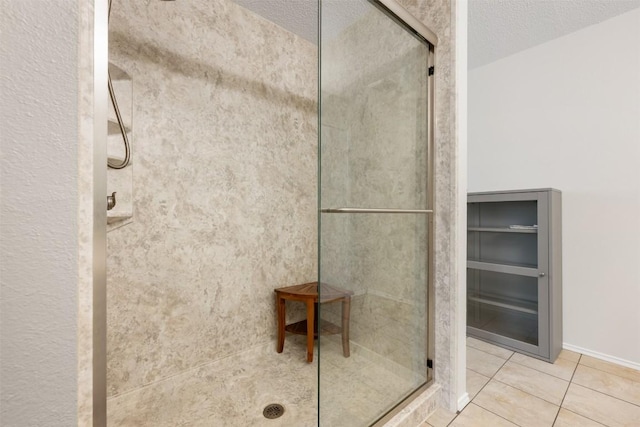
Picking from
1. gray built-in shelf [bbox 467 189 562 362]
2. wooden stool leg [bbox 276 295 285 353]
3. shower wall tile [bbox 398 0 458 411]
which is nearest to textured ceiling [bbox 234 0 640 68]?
shower wall tile [bbox 398 0 458 411]

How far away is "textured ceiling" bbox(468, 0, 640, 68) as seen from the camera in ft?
6.11

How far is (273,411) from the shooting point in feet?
4.83

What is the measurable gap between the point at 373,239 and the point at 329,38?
0.81 m

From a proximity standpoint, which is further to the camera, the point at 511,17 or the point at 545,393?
the point at 511,17

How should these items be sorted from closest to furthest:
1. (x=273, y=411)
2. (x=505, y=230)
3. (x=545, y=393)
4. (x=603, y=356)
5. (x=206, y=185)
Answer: (x=273, y=411), (x=545, y=393), (x=206, y=185), (x=603, y=356), (x=505, y=230)

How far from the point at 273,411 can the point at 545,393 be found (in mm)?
1500

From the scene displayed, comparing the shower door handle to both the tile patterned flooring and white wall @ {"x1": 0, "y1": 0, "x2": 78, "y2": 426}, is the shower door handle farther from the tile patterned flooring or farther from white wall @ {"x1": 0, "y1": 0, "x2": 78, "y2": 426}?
the tile patterned flooring

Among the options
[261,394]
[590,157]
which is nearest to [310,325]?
[261,394]

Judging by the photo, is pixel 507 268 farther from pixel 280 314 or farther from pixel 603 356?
pixel 280 314

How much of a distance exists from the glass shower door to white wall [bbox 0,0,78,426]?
69 cm

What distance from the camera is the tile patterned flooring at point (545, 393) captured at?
4.55 feet

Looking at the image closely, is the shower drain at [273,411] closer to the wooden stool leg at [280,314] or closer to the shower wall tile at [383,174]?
the wooden stool leg at [280,314]

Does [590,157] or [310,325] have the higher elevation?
[590,157]

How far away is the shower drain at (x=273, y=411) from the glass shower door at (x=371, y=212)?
48 centimetres
